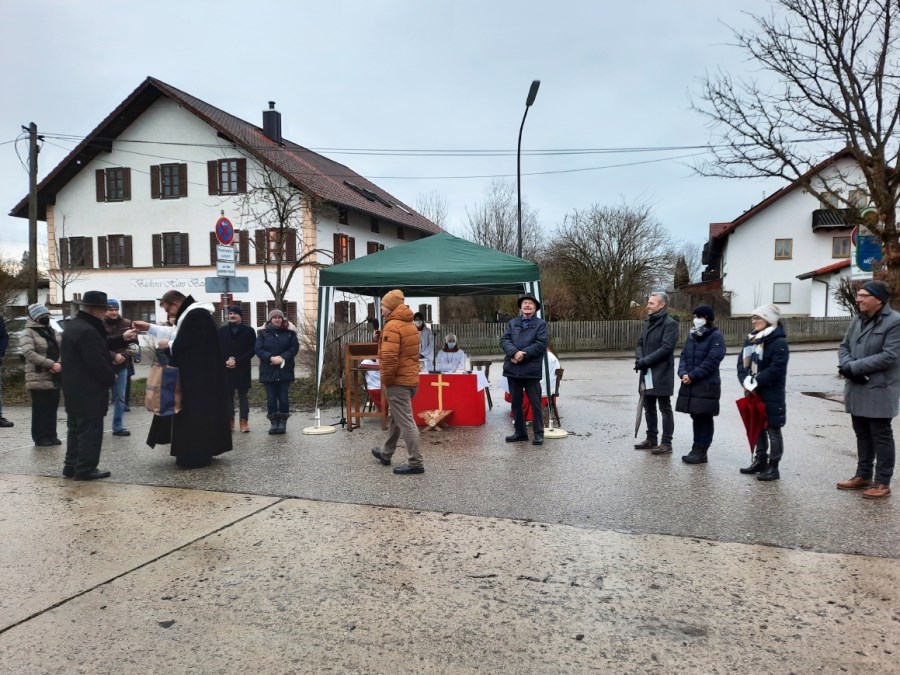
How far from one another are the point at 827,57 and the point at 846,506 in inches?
367

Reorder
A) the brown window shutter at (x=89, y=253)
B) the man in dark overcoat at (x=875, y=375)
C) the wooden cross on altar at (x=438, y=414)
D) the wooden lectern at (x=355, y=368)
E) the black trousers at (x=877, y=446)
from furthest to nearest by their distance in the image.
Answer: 1. the brown window shutter at (x=89, y=253)
2. the wooden lectern at (x=355, y=368)
3. the wooden cross on altar at (x=438, y=414)
4. the black trousers at (x=877, y=446)
5. the man in dark overcoat at (x=875, y=375)

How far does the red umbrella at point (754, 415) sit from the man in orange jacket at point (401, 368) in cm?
315

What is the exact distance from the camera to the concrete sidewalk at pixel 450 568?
2951 mm

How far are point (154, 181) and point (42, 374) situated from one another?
2482cm

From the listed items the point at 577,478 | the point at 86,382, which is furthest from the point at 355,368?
the point at 577,478

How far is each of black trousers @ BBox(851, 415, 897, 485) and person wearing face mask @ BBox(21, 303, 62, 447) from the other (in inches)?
331

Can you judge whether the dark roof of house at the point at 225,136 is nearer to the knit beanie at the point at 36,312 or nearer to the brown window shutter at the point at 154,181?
the brown window shutter at the point at 154,181

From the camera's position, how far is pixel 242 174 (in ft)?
91.8

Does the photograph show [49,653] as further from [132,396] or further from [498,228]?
[498,228]

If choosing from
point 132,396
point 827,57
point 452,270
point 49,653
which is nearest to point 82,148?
point 132,396

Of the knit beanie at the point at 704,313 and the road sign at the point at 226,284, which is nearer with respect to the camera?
the knit beanie at the point at 704,313

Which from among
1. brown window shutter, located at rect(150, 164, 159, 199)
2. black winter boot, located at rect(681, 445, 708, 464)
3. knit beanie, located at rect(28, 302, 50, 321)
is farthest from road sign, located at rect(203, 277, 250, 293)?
brown window shutter, located at rect(150, 164, 159, 199)

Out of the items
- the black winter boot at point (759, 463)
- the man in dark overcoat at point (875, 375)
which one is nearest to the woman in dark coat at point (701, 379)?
the black winter boot at point (759, 463)

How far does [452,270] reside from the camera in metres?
8.52
